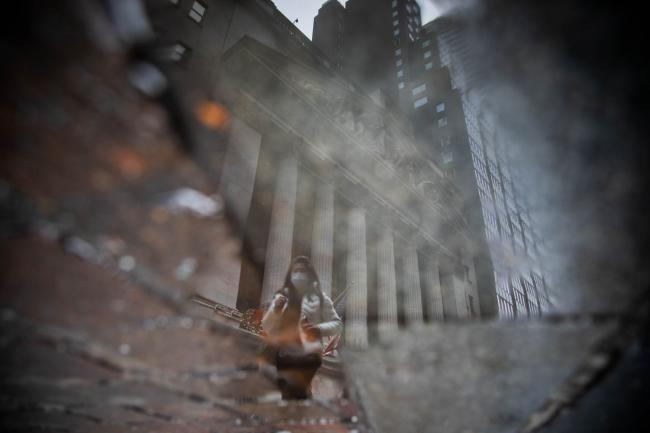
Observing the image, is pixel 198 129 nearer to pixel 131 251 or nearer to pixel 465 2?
pixel 131 251

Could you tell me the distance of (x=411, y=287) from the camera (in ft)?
64.9

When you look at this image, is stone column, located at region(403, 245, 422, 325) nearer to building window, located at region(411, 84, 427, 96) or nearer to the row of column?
the row of column

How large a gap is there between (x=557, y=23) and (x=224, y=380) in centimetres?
186

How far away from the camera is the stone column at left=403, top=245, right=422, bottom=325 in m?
18.9

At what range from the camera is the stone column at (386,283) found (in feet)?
56.4

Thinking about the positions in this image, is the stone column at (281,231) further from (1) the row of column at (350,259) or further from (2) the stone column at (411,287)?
(2) the stone column at (411,287)

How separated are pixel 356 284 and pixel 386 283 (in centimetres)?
233

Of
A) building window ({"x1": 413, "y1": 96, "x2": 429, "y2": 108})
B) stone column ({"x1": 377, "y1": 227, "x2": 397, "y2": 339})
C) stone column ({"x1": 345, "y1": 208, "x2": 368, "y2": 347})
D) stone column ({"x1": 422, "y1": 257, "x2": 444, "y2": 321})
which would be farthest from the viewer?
building window ({"x1": 413, "y1": 96, "x2": 429, "y2": 108})

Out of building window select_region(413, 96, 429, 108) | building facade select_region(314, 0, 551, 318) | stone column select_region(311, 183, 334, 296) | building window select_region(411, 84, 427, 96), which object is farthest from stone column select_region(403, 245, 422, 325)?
building window select_region(411, 84, 427, 96)

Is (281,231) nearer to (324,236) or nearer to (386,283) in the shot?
(324,236)

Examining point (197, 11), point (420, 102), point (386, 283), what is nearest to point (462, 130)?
point (420, 102)

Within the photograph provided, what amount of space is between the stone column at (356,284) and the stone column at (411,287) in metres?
3.75

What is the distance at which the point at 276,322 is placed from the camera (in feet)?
8.25

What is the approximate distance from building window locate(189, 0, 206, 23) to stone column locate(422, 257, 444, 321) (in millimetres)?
18425
